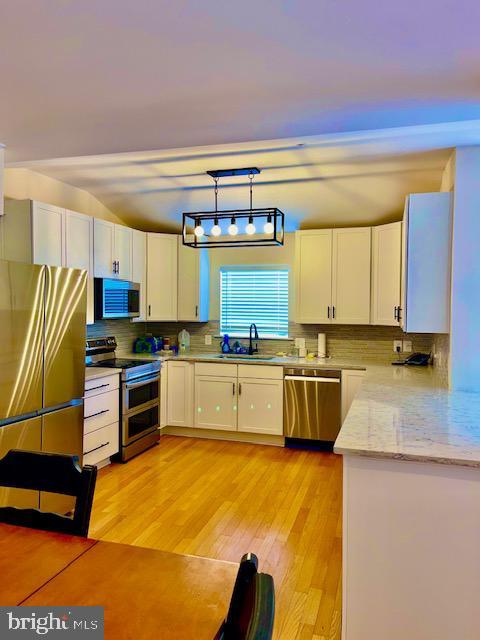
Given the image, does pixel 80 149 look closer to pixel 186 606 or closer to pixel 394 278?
pixel 186 606

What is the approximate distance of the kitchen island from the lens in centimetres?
171

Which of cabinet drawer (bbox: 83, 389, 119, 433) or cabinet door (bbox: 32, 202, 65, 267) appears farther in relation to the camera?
cabinet drawer (bbox: 83, 389, 119, 433)

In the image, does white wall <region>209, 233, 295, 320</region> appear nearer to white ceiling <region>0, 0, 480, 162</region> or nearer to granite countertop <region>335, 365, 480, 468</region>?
granite countertop <region>335, 365, 480, 468</region>

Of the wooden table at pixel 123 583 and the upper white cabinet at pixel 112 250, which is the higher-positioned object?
the upper white cabinet at pixel 112 250

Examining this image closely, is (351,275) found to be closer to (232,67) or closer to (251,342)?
(251,342)

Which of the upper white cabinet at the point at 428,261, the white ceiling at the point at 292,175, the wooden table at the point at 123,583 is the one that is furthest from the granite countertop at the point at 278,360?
the wooden table at the point at 123,583

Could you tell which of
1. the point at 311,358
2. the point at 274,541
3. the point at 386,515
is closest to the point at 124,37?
the point at 386,515

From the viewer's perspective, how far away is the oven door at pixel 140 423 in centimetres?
426

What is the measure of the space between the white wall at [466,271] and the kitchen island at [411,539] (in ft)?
3.93

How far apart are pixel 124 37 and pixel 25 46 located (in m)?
0.39

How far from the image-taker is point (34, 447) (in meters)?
2.93

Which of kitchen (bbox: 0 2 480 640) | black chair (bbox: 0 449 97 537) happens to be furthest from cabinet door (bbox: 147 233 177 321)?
black chair (bbox: 0 449 97 537)

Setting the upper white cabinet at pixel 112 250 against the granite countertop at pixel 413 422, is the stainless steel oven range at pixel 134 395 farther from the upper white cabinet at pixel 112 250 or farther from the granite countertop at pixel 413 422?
the granite countertop at pixel 413 422

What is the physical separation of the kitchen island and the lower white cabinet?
2.53 metres
